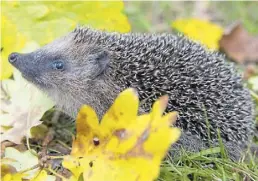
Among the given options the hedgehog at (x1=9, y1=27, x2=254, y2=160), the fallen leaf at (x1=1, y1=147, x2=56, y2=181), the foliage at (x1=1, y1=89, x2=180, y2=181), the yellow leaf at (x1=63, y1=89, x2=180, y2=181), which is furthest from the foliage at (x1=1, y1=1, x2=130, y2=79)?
the yellow leaf at (x1=63, y1=89, x2=180, y2=181)

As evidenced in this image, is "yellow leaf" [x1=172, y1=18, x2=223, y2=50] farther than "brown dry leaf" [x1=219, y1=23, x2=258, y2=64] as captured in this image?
No

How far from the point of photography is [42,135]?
13.8ft

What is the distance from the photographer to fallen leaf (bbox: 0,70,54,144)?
384 centimetres

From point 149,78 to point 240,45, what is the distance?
8.14 feet

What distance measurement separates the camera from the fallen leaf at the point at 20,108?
3842mm

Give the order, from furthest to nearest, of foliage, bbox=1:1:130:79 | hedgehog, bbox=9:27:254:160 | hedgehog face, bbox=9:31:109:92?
foliage, bbox=1:1:130:79
hedgehog face, bbox=9:31:109:92
hedgehog, bbox=9:27:254:160

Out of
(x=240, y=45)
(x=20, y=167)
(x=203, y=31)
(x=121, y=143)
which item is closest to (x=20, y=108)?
(x=20, y=167)

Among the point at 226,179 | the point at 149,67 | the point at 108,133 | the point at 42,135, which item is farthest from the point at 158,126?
the point at 42,135

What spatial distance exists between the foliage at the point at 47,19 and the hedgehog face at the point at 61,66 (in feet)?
1.47

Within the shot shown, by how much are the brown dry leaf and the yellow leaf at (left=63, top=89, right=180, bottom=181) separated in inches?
120

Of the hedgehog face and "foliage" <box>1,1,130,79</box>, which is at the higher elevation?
"foliage" <box>1,1,130,79</box>

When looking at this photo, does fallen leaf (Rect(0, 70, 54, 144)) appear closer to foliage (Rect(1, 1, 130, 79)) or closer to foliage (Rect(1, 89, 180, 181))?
foliage (Rect(1, 1, 130, 79))

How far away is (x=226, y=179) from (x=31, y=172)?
1.08m

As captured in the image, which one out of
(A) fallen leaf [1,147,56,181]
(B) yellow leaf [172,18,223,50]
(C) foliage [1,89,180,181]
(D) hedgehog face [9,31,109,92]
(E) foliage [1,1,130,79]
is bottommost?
(A) fallen leaf [1,147,56,181]
